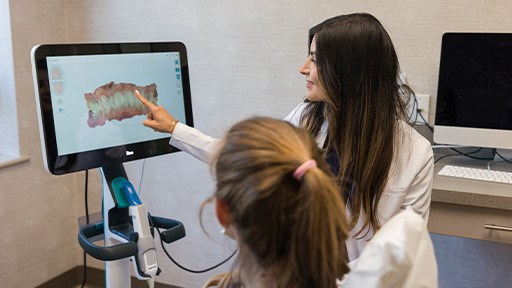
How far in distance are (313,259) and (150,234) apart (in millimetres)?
698

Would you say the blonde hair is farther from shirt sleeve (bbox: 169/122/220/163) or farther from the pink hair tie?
shirt sleeve (bbox: 169/122/220/163)

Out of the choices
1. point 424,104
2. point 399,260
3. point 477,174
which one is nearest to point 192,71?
point 424,104

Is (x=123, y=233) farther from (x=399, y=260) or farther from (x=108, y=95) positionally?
(x=399, y=260)

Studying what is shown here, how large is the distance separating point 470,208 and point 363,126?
1.66 ft

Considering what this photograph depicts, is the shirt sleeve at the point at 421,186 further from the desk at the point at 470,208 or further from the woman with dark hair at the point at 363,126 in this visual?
the desk at the point at 470,208

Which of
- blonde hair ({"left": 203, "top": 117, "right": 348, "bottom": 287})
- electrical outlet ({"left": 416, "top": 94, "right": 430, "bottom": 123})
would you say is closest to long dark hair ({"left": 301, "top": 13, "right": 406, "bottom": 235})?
blonde hair ({"left": 203, "top": 117, "right": 348, "bottom": 287})

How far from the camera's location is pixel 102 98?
1.49 meters

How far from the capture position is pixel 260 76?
7.66ft

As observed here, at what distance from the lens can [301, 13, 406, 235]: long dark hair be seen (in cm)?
143

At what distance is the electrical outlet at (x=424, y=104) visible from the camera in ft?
6.86

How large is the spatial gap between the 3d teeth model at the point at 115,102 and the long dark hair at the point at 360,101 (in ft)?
1.55

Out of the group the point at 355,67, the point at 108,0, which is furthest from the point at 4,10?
the point at 355,67

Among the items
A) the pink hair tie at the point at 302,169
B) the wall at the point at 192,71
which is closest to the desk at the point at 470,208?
the wall at the point at 192,71

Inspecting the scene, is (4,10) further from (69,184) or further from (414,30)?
(414,30)
